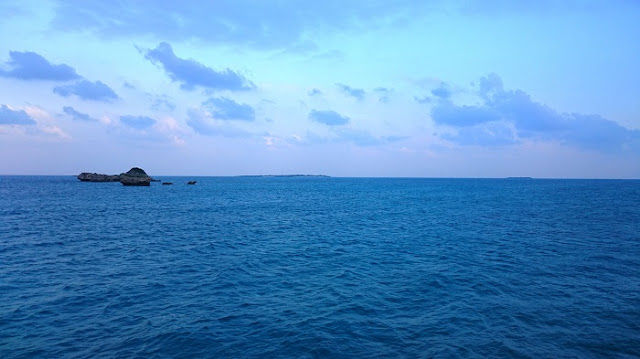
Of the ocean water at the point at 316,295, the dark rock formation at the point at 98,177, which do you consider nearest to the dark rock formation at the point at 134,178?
the dark rock formation at the point at 98,177

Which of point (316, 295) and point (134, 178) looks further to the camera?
point (134, 178)

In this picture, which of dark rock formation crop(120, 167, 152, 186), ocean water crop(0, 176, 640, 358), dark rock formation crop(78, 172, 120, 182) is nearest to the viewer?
ocean water crop(0, 176, 640, 358)

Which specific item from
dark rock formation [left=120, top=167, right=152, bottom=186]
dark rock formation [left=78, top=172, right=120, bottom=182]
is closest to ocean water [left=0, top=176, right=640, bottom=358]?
dark rock formation [left=120, top=167, right=152, bottom=186]

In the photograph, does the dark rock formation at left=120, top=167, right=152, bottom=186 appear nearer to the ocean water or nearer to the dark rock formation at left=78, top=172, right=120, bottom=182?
the dark rock formation at left=78, top=172, right=120, bottom=182

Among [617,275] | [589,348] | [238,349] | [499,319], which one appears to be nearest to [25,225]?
[238,349]

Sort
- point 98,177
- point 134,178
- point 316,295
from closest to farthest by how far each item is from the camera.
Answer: point 316,295
point 134,178
point 98,177

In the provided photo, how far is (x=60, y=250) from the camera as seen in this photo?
30219 mm

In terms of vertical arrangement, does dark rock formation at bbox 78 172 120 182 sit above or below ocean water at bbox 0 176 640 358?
above

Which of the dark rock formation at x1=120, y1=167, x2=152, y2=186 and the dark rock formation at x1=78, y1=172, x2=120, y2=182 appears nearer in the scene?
the dark rock formation at x1=120, y1=167, x2=152, y2=186

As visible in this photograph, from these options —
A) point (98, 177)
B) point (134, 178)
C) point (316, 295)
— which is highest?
point (98, 177)

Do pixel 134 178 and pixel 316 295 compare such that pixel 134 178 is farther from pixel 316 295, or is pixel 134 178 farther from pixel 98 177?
pixel 316 295

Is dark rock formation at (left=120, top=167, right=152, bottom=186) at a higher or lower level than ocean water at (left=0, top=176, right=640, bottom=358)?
higher

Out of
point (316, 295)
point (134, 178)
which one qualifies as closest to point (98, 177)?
point (134, 178)

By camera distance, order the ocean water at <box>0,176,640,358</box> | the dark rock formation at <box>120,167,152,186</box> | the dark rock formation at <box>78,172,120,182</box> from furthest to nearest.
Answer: the dark rock formation at <box>78,172,120,182</box>, the dark rock formation at <box>120,167,152,186</box>, the ocean water at <box>0,176,640,358</box>
